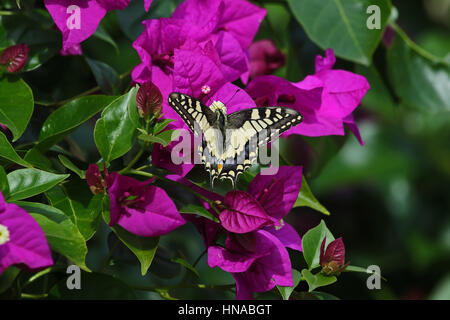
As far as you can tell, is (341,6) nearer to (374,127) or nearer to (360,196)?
(374,127)

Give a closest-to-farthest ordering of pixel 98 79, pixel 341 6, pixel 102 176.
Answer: pixel 102 176 → pixel 98 79 → pixel 341 6

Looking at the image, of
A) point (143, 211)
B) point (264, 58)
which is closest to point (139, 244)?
point (143, 211)

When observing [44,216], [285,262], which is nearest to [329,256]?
[285,262]

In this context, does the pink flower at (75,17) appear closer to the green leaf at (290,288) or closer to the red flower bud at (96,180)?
the red flower bud at (96,180)

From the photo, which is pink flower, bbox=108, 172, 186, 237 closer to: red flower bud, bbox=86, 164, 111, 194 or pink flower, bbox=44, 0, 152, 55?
red flower bud, bbox=86, 164, 111, 194

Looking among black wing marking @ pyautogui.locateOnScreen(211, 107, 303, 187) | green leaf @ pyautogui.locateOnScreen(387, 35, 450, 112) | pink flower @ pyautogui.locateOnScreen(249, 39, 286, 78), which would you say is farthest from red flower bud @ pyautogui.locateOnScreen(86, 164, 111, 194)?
green leaf @ pyautogui.locateOnScreen(387, 35, 450, 112)

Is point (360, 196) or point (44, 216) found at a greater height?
point (44, 216)

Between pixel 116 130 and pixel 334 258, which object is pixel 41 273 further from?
pixel 334 258
